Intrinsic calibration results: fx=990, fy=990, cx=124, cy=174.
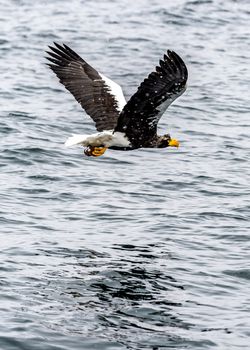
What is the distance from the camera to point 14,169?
1659cm

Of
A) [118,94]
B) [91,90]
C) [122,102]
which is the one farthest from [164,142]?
[91,90]

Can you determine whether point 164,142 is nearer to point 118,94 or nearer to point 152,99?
point 118,94

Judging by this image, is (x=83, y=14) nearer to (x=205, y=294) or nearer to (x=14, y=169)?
(x=14, y=169)

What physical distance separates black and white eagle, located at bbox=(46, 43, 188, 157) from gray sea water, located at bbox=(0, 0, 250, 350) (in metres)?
1.37

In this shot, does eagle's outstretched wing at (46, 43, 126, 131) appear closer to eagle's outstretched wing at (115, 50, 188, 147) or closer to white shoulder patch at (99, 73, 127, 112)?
white shoulder patch at (99, 73, 127, 112)

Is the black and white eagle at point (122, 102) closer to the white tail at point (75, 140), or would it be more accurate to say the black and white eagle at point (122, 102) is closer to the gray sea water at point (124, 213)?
the white tail at point (75, 140)

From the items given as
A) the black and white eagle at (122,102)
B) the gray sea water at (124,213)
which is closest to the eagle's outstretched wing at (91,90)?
the black and white eagle at (122,102)

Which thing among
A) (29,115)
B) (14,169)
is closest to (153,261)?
(14,169)

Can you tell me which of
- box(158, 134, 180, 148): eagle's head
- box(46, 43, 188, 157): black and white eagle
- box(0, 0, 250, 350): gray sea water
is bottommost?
box(0, 0, 250, 350): gray sea water

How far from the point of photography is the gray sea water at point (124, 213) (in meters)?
11.0

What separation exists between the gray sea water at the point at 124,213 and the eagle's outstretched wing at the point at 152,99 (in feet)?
5.12

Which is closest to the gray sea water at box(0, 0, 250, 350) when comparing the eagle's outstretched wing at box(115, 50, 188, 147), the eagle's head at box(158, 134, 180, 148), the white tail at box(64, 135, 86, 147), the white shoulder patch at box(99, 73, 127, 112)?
the eagle's head at box(158, 134, 180, 148)

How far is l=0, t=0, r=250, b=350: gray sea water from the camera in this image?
11.0 m

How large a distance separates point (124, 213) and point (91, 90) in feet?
6.43
